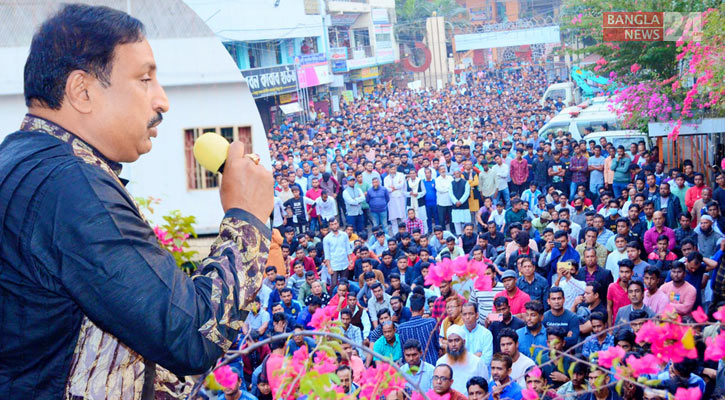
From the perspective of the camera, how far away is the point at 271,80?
86.0ft

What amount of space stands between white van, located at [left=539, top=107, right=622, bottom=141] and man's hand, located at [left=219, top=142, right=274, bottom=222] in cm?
1629

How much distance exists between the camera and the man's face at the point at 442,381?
5.50m

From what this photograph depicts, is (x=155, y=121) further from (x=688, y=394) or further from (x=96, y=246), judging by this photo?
(x=688, y=394)

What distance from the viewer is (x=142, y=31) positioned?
1.32m

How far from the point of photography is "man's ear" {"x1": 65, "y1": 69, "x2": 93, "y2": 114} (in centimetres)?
124

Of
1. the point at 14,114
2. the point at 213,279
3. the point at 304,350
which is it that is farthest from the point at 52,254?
the point at 304,350

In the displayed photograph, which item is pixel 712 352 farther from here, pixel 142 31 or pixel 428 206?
pixel 428 206

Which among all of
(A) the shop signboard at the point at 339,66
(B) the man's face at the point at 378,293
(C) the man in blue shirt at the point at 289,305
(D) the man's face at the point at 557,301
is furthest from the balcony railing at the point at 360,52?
(D) the man's face at the point at 557,301

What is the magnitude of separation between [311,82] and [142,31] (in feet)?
95.7

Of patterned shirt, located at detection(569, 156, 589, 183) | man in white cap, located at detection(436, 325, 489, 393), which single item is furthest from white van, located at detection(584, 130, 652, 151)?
man in white cap, located at detection(436, 325, 489, 393)

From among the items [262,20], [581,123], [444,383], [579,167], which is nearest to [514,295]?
[444,383]

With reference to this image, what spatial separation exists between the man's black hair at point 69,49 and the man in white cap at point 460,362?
5.14 m

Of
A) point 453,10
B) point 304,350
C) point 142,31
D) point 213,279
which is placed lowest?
point 304,350

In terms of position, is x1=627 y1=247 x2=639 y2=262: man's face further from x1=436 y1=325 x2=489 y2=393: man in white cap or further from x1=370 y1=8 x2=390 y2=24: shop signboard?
x1=370 y1=8 x2=390 y2=24: shop signboard
